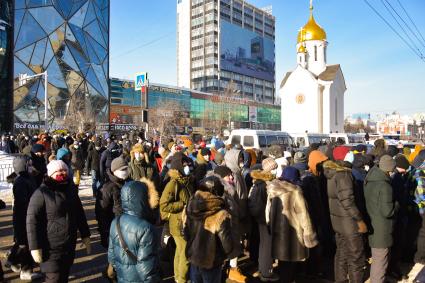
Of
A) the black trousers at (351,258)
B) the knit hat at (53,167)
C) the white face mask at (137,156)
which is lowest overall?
the black trousers at (351,258)

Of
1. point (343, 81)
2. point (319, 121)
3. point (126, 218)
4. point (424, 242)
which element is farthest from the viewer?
point (343, 81)

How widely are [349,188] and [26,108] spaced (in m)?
51.4

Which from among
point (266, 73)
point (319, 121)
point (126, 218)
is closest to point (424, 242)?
point (126, 218)

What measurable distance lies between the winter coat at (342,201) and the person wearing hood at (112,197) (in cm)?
273

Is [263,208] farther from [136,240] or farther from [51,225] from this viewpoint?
[51,225]

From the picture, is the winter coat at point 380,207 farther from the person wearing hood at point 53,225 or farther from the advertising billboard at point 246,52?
the advertising billboard at point 246,52

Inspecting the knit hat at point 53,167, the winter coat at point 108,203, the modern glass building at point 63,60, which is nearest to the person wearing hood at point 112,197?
the winter coat at point 108,203

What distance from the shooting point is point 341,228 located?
15.7ft

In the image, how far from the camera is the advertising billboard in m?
113

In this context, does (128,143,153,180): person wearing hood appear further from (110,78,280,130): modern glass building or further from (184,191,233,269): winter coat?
(110,78,280,130): modern glass building

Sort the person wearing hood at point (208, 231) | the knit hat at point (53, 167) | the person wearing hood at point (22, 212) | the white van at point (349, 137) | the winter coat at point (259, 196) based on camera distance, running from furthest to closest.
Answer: the white van at point (349, 137), the person wearing hood at point (22, 212), the winter coat at point (259, 196), the knit hat at point (53, 167), the person wearing hood at point (208, 231)

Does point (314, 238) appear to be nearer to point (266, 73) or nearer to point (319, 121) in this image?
point (319, 121)

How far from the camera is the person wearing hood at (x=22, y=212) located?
17.3ft

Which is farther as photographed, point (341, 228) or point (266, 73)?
point (266, 73)
